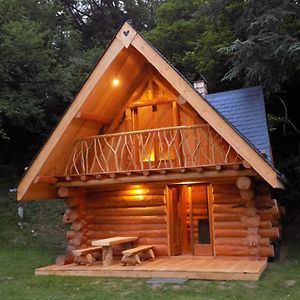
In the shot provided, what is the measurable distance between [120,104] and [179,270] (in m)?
5.23

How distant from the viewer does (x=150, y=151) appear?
1166 centimetres

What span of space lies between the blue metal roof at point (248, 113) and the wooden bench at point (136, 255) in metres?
3.77

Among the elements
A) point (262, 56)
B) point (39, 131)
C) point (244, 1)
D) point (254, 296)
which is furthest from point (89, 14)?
point (254, 296)

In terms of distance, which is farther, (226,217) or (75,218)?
(75,218)

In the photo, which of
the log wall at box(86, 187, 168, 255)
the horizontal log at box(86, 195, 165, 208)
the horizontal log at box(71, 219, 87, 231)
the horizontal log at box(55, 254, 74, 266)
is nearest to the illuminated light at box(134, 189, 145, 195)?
the log wall at box(86, 187, 168, 255)

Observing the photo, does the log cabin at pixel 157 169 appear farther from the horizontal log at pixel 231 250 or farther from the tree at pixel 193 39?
the tree at pixel 193 39

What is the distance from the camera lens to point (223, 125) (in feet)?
32.4

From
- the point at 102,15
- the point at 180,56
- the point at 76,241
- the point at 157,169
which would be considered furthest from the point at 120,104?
the point at 102,15

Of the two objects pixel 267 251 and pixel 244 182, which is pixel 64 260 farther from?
pixel 267 251

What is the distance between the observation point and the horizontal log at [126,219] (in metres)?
11.9

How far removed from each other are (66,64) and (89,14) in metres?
7.23

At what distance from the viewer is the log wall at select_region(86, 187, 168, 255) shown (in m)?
11.8

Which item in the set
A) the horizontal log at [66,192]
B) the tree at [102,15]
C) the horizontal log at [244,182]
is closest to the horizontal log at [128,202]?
the horizontal log at [66,192]

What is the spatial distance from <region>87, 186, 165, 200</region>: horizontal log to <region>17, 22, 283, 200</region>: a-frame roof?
1.40 meters
